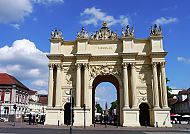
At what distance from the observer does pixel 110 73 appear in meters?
45.4

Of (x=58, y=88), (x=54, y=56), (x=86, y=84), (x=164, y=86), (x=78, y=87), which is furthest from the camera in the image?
(x=54, y=56)

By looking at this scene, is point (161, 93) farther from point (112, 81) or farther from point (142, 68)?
point (112, 81)

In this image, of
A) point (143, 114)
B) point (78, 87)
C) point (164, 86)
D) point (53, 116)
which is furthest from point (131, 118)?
point (53, 116)

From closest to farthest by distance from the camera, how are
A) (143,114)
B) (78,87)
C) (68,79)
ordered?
(78,87), (143,114), (68,79)

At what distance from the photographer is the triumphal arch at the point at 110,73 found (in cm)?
4272

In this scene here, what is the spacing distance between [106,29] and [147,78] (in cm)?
1085

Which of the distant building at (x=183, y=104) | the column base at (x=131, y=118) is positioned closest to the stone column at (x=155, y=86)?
the column base at (x=131, y=118)

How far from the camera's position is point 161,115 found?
4178 centimetres

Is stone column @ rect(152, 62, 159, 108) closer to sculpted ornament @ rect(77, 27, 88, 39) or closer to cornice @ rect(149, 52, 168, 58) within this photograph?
cornice @ rect(149, 52, 168, 58)

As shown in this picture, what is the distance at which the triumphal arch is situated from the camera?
140ft

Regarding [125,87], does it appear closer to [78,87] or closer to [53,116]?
[78,87]

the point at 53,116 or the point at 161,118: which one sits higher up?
the point at 53,116

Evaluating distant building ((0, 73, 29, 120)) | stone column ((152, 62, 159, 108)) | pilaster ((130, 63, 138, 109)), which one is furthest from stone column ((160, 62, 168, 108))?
distant building ((0, 73, 29, 120))

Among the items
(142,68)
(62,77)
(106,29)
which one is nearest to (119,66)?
(142,68)
